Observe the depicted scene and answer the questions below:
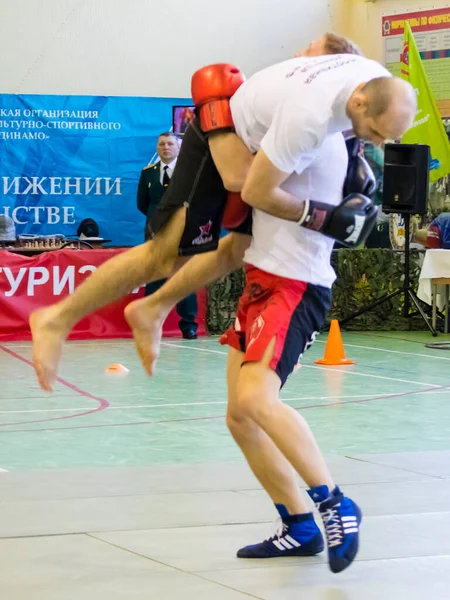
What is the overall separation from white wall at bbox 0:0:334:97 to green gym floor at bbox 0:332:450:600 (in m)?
5.51

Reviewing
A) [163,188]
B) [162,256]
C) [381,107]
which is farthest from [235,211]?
[163,188]

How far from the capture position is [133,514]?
4.16 metres

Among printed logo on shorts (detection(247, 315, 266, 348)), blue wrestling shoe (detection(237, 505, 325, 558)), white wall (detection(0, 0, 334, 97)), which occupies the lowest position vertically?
blue wrestling shoe (detection(237, 505, 325, 558))

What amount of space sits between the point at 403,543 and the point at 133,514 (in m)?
1.03

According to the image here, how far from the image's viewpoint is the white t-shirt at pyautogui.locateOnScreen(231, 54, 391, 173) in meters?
3.19

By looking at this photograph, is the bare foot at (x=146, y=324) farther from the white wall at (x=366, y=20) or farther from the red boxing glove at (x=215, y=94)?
the white wall at (x=366, y=20)

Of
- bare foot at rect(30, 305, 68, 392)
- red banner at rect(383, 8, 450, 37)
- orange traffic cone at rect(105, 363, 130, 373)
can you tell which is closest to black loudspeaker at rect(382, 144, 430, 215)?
red banner at rect(383, 8, 450, 37)

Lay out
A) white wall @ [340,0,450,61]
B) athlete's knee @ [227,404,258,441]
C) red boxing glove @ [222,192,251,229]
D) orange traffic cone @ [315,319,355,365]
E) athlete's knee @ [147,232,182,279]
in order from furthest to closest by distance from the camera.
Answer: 1. white wall @ [340,0,450,61]
2. orange traffic cone @ [315,319,355,365]
3. athlete's knee @ [147,232,182,279]
4. red boxing glove @ [222,192,251,229]
5. athlete's knee @ [227,404,258,441]

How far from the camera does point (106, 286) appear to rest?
376 centimetres

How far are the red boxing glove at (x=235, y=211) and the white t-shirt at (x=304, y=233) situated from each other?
0.11 meters

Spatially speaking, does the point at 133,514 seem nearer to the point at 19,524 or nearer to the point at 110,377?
the point at 19,524

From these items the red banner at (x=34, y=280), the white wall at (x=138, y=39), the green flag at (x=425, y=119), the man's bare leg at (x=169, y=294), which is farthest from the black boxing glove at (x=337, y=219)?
the white wall at (x=138, y=39)

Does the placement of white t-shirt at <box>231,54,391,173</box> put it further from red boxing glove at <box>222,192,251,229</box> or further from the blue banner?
the blue banner

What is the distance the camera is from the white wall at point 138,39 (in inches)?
523
